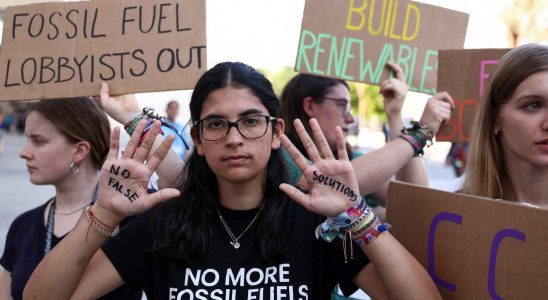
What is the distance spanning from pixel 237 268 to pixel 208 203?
281 millimetres

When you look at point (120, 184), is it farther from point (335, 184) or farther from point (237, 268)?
point (335, 184)

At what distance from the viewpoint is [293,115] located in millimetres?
3205

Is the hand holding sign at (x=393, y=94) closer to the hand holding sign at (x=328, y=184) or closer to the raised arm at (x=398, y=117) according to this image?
the raised arm at (x=398, y=117)

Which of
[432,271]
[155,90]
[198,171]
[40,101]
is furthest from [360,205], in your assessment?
[40,101]

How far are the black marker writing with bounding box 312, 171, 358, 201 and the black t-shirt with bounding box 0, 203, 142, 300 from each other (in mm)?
989

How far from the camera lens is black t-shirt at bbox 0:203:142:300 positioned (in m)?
2.34

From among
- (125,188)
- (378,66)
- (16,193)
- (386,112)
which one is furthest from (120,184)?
(16,193)

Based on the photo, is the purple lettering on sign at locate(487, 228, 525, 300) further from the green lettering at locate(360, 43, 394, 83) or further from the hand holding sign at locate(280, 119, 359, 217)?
the green lettering at locate(360, 43, 394, 83)

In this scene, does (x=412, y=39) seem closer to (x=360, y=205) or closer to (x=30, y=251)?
(x=360, y=205)

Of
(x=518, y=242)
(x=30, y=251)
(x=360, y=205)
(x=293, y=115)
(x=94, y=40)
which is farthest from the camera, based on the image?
(x=293, y=115)

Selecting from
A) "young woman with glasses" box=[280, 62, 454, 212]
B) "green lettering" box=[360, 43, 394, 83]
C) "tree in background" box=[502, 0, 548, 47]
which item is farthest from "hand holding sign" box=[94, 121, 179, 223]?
"tree in background" box=[502, 0, 548, 47]

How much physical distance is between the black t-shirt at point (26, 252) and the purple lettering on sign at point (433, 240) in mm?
1170

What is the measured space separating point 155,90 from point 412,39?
137 centimetres

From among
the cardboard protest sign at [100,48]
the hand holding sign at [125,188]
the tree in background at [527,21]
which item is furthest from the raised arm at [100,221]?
the tree in background at [527,21]
